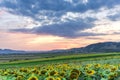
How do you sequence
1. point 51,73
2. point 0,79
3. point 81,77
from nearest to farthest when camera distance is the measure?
point 0,79 → point 81,77 → point 51,73

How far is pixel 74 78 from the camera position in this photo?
27.9 ft

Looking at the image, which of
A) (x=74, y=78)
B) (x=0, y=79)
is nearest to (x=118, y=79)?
(x=74, y=78)

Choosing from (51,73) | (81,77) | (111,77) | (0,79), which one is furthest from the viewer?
(51,73)

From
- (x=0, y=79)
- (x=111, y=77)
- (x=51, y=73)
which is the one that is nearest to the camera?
(x=0, y=79)

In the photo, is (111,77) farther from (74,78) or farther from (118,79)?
(74,78)

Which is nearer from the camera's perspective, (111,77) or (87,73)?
(111,77)

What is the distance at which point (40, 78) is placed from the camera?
383 inches

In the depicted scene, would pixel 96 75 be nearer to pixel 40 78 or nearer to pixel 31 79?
pixel 40 78

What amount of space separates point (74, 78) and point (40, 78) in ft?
4.94

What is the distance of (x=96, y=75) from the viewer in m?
9.88

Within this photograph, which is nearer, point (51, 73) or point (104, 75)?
point (104, 75)

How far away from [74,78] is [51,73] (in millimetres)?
1643

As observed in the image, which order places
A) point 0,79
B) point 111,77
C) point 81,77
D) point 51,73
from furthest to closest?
point 51,73 < point 81,77 < point 111,77 < point 0,79

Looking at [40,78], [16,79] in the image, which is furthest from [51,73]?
[16,79]
